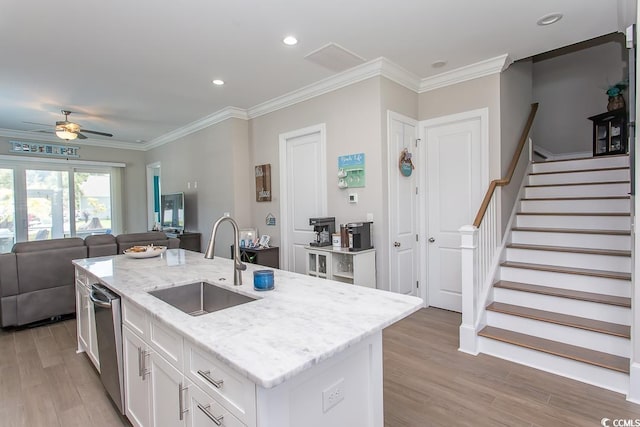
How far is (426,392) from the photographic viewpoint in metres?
2.37

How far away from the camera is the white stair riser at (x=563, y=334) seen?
2.50 meters

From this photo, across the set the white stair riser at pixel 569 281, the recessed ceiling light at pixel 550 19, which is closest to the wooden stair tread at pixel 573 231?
the white stair riser at pixel 569 281

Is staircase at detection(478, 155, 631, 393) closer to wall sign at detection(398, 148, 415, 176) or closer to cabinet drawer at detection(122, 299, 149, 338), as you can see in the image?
wall sign at detection(398, 148, 415, 176)

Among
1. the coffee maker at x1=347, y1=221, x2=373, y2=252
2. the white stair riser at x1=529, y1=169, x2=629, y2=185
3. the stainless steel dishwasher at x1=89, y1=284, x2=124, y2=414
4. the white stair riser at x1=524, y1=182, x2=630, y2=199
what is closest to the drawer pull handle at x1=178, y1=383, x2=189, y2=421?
the stainless steel dishwasher at x1=89, y1=284, x2=124, y2=414

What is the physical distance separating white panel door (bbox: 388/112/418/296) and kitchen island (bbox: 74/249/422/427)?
1.99 m

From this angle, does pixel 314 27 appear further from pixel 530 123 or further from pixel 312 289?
pixel 530 123

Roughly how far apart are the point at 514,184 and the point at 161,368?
13.3 ft

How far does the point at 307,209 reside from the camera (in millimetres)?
4453

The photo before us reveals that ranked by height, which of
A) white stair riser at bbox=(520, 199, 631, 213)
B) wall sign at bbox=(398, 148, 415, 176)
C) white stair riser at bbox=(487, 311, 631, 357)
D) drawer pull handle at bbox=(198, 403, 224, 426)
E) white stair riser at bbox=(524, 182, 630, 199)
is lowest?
white stair riser at bbox=(487, 311, 631, 357)

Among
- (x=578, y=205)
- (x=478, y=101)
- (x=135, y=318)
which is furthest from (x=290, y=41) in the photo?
(x=578, y=205)

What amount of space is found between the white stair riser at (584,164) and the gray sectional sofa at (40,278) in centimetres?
559

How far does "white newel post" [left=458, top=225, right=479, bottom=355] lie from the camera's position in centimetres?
290

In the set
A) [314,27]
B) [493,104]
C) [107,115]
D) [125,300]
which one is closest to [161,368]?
[125,300]

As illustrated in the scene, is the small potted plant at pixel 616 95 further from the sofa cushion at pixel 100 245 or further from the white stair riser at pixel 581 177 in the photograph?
the sofa cushion at pixel 100 245
